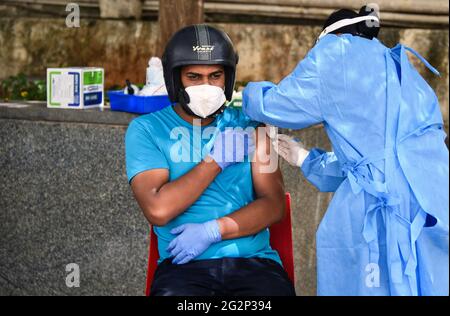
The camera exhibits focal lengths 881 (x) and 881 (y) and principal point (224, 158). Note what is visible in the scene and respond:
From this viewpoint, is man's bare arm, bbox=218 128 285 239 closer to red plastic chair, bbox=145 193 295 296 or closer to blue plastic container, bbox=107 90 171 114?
red plastic chair, bbox=145 193 295 296

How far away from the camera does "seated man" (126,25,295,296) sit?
11.2 feet

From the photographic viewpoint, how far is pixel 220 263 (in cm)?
345

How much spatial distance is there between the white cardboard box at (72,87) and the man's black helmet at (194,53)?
1.17m

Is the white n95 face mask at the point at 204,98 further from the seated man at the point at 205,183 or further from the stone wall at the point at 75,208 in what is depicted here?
the stone wall at the point at 75,208

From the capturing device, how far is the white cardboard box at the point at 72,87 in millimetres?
4656

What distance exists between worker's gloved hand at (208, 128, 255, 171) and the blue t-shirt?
6 cm

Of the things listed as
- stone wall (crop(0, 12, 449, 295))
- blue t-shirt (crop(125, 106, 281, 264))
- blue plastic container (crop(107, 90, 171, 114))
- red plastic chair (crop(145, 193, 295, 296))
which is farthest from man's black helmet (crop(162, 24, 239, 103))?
stone wall (crop(0, 12, 449, 295))

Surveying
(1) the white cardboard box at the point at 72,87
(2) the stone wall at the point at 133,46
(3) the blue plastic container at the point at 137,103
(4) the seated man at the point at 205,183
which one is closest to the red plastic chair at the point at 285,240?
(4) the seated man at the point at 205,183

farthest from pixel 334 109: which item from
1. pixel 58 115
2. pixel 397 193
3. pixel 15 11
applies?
pixel 15 11

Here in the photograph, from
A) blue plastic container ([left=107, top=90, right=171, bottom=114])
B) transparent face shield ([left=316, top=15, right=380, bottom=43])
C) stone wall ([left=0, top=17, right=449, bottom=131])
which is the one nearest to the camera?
transparent face shield ([left=316, top=15, right=380, bottom=43])

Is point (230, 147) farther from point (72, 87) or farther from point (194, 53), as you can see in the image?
point (72, 87)
